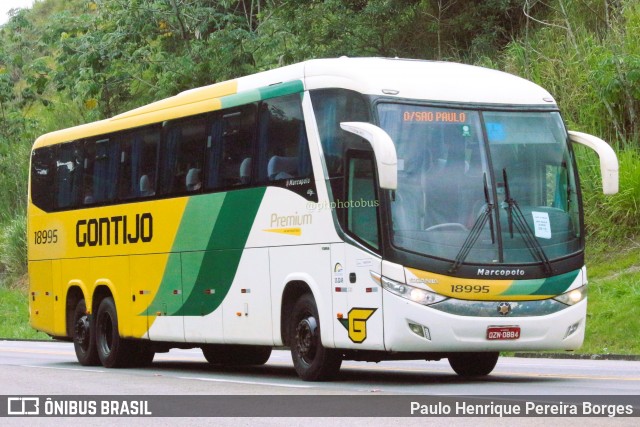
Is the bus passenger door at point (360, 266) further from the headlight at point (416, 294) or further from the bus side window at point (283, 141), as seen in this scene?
the bus side window at point (283, 141)

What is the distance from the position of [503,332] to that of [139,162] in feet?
25.6

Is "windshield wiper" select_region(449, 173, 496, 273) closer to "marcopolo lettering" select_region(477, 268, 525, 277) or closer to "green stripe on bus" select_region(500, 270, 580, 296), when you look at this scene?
"marcopolo lettering" select_region(477, 268, 525, 277)

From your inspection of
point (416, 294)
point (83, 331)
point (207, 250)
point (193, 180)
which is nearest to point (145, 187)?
point (193, 180)

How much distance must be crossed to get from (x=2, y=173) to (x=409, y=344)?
135 feet

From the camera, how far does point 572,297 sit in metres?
15.6

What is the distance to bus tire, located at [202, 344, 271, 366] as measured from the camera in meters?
21.1

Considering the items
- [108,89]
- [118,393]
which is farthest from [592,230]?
[108,89]

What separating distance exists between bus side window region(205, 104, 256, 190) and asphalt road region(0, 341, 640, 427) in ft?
8.32

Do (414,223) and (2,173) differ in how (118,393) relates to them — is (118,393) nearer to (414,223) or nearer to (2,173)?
(414,223)

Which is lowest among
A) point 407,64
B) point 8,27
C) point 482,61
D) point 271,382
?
point 271,382

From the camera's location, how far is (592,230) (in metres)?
28.4

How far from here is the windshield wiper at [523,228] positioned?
15398 millimetres

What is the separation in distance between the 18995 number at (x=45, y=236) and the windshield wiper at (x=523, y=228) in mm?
10593

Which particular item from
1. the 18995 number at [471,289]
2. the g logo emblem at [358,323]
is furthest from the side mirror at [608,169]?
the g logo emblem at [358,323]
